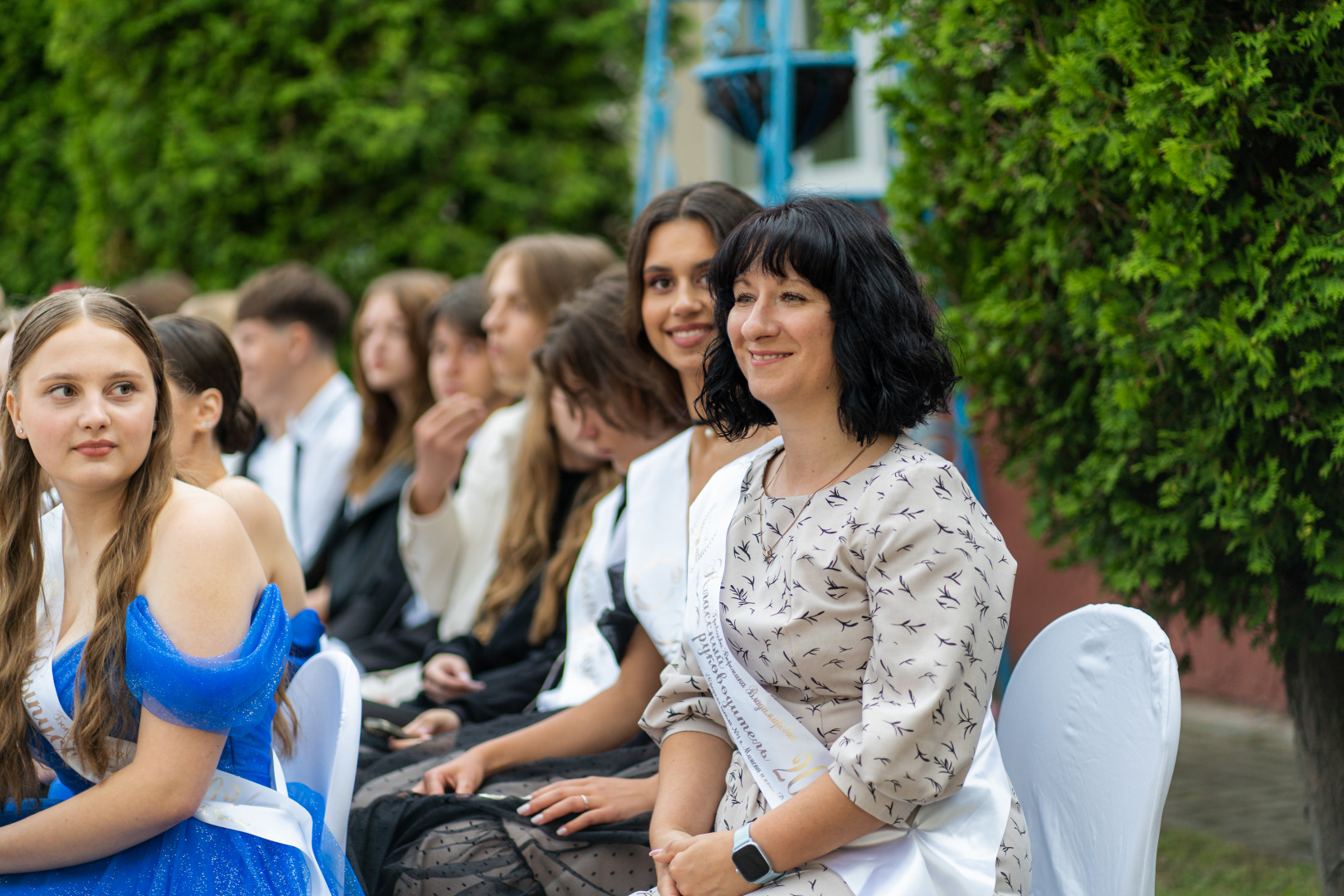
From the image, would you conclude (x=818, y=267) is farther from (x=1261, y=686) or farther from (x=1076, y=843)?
(x=1261, y=686)

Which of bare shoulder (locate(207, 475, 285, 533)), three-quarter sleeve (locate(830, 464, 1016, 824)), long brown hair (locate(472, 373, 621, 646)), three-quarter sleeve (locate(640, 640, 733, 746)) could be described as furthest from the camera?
long brown hair (locate(472, 373, 621, 646))

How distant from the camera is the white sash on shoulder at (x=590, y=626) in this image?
305 centimetres

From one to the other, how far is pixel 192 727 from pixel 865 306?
4.06 ft

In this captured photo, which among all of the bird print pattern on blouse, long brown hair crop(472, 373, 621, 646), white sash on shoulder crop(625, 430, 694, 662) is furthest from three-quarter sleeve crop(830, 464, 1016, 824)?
long brown hair crop(472, 373, 621, 646)

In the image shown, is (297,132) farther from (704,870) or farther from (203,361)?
(704,870)

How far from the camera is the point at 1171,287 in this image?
8.16 ft

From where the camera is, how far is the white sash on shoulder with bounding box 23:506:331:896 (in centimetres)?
194

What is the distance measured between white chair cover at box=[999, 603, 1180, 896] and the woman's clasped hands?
0.53 m

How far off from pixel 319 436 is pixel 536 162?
3828mm

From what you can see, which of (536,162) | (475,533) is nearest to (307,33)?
(536,162)

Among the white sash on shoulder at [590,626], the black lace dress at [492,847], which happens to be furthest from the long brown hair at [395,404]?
the black lace dress at [492,847]

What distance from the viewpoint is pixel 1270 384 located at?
235 centimetres

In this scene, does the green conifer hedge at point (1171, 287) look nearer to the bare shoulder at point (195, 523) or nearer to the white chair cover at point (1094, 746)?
the white chair cover at point (1094, 746)

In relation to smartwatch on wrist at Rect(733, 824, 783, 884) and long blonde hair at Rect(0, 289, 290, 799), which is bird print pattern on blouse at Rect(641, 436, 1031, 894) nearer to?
smartwatch on wrist at Rect(733, 824, 783, 884)
